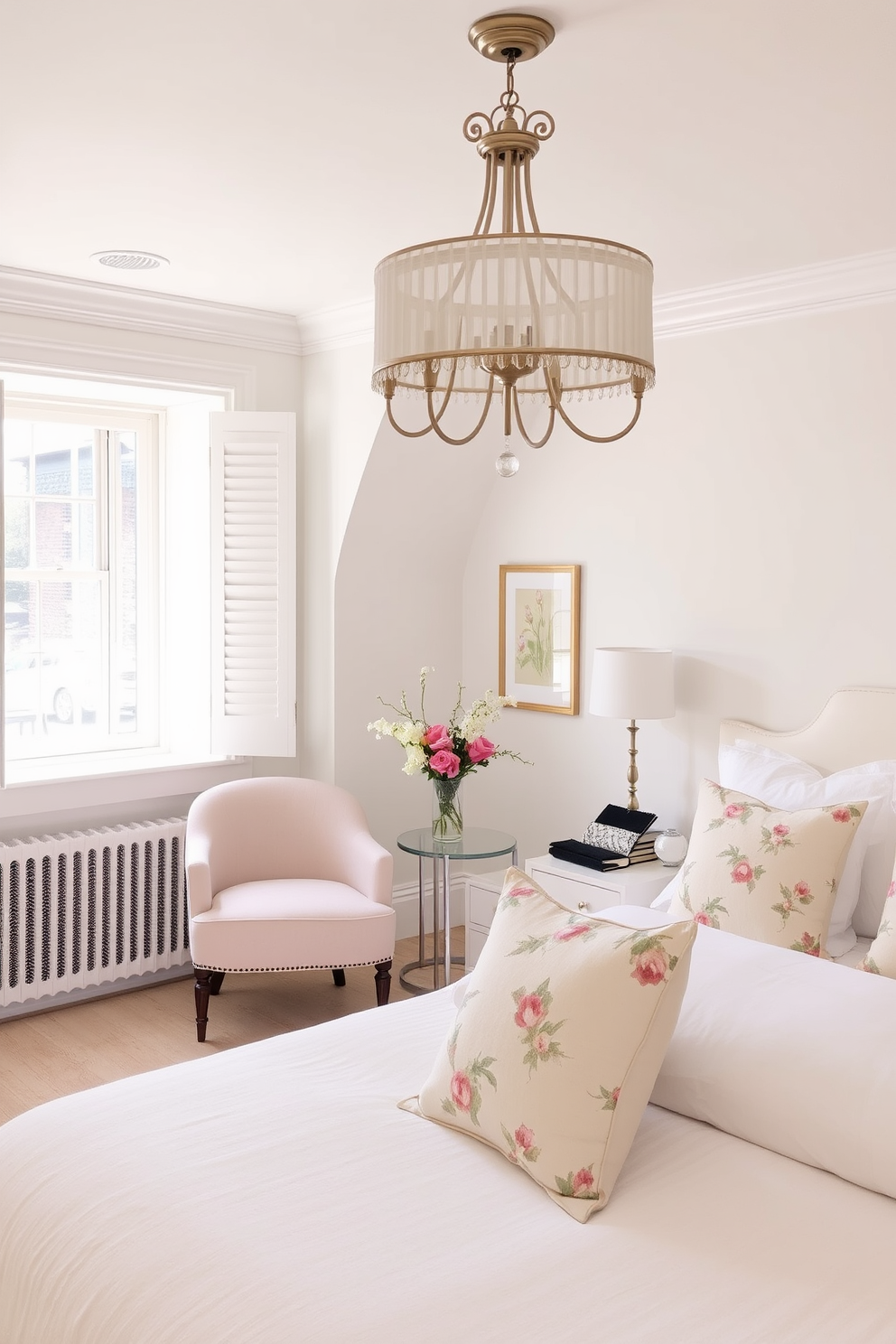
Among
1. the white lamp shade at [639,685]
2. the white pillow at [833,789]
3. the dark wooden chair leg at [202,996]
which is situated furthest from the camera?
the white lamp shade at [639,685]

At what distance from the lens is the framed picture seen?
14.9ft

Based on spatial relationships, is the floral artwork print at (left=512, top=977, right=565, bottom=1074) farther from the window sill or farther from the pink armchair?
the window sill

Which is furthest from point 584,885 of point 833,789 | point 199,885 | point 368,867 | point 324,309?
point 324,309

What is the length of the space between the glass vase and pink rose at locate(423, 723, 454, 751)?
5.8 inches

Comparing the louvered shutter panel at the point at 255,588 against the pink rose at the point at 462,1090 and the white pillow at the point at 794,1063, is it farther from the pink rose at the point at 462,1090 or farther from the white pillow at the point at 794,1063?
the pink rose at the point at 462,1090

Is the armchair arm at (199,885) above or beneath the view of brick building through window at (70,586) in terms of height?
beneath

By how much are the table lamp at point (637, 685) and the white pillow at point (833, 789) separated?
261mm

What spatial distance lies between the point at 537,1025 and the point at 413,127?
1.88 meters

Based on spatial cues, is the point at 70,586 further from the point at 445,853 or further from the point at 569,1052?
the point at 569,1052

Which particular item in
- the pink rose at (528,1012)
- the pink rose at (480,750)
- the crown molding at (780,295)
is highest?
the crown molding at (780,295)

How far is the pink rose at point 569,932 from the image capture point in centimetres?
204

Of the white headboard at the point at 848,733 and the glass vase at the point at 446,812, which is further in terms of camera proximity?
the glass vase at the point at 446,812

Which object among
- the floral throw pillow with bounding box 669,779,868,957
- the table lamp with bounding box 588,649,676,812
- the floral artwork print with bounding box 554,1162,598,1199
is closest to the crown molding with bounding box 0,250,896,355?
the table lamp with bounding box 588,649,676,812

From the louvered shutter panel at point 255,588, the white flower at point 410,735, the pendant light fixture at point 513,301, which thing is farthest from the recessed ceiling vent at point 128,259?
the pendant light fixture at point 513,301
